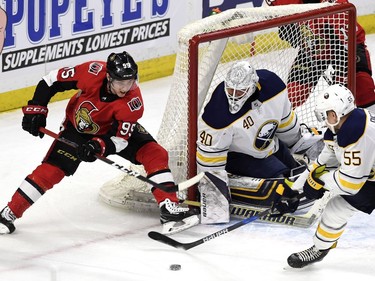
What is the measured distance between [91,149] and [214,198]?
65 centimetres

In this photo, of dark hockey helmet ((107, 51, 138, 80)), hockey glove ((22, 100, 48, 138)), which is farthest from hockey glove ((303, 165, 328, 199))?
hockey glove ((22, 100, 48, 138))

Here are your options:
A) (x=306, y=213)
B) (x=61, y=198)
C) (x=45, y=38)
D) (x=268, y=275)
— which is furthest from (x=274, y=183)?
(x=45, y=38)

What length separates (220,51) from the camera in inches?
246

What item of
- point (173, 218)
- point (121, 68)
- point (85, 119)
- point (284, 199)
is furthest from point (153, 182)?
point (284, 199)

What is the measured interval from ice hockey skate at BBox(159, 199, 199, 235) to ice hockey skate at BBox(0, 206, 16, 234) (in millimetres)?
691

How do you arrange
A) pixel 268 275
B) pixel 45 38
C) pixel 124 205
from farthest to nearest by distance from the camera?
pixel 45 38 → pixel 124 205 → pixel 268 275

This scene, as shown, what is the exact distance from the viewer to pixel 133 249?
18.8ft

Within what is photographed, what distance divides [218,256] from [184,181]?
57 centimetres

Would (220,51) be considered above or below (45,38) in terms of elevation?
above

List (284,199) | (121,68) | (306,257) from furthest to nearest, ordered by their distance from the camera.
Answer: (121,68) → (284,199) → (306,257)

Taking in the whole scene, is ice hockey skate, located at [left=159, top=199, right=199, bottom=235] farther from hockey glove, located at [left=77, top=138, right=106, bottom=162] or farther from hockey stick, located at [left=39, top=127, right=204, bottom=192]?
hockey glove, located at [left=77, top=138, right=106, bottom=162]

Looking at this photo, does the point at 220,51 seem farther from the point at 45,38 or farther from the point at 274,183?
the point at 45,38

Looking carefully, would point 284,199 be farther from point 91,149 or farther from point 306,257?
point 91,149

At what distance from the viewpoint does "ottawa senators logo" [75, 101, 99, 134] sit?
19.3 ft
